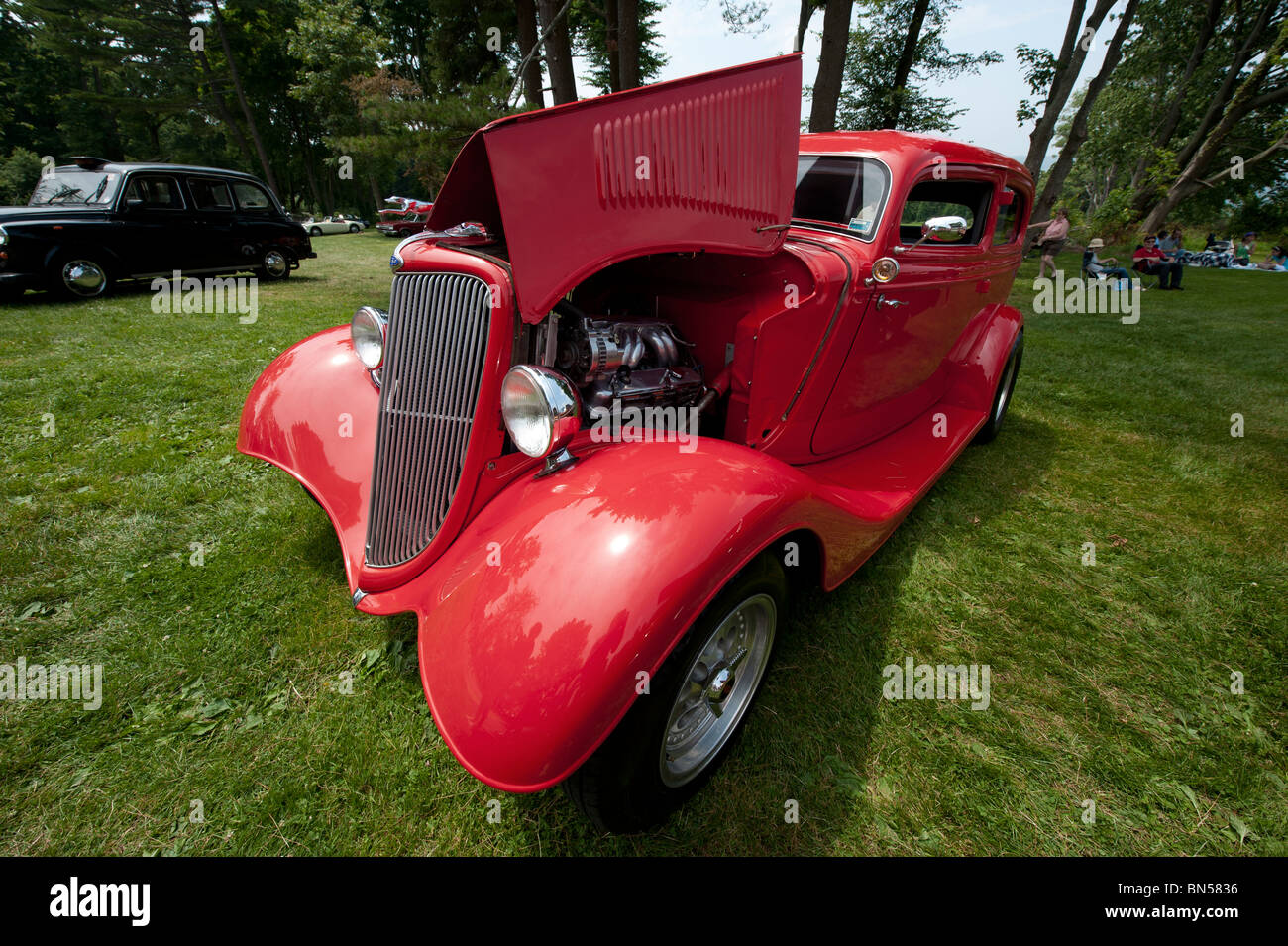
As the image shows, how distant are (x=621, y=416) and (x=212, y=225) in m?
11.0

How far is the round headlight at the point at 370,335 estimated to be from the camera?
2.56 metres

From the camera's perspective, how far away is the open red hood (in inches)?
68.1

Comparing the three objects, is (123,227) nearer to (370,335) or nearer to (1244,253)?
(370,335)

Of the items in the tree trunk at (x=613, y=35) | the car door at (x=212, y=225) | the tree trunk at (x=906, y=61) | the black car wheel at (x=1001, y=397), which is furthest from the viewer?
the tree trunk at (x=906, y=61)

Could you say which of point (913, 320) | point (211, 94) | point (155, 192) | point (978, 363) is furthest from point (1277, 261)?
point (211, 94)

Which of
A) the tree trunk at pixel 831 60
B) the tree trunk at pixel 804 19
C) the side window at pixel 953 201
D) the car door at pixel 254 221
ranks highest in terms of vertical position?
the tree trunk at pixel 804 19

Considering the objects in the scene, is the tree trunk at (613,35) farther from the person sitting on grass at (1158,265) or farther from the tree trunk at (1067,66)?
the person sitting on grass at (1158,265)

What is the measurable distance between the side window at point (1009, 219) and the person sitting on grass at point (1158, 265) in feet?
46.1

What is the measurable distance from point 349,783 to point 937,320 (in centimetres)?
361

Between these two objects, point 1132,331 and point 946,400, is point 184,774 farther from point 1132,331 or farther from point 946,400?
point 1132,331

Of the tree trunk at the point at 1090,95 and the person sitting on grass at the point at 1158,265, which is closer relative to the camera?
the tree trunk at the point at 1090,95

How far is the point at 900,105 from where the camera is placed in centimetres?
1811

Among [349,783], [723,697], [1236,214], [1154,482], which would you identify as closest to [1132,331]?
[1154,482]

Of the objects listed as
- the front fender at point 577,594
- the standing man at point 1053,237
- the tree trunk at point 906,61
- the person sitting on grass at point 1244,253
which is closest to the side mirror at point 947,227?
the front fender at point 577,594
